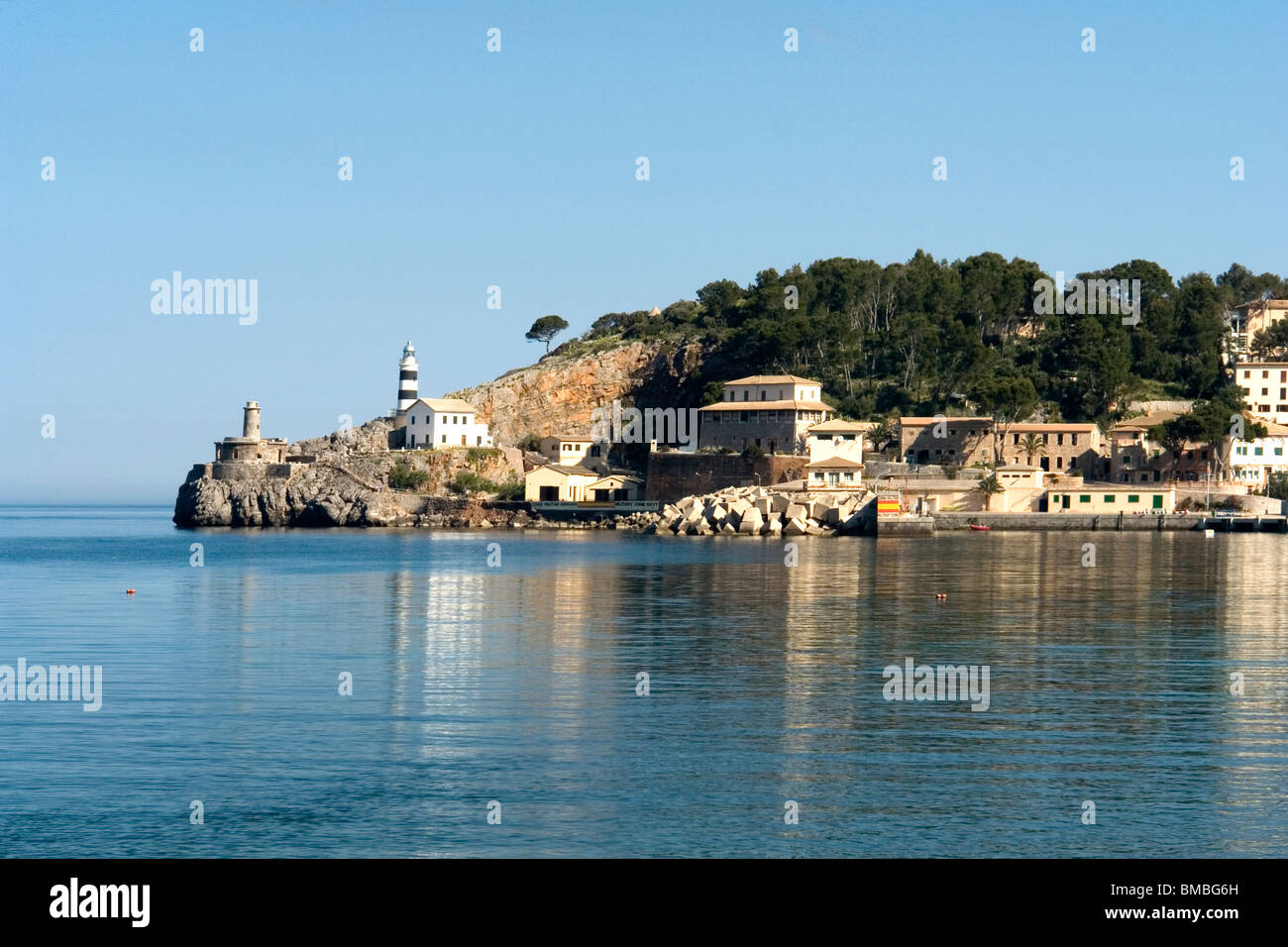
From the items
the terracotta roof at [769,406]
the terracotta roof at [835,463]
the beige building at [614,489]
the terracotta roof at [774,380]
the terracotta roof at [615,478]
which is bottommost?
the beige building at [614,489]

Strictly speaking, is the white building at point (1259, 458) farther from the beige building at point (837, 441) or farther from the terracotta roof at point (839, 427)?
the beige building at point (837, 441)

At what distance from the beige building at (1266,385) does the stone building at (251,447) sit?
74714 millimetres

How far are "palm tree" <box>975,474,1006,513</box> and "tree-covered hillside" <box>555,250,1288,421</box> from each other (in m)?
7.83

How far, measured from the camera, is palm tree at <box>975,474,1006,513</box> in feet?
314

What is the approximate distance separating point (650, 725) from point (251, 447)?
88.5 meters

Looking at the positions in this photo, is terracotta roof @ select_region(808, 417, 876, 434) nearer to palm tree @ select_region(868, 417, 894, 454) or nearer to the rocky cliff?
palm tree @ select_region(868, 417, 894, 454)

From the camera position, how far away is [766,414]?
4104 inches

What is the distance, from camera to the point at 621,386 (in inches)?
4764

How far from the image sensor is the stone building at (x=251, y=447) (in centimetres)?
10619

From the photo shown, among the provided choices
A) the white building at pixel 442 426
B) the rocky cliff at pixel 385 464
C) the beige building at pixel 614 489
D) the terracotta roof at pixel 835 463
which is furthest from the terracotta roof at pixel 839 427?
the white building at pixel 442 426

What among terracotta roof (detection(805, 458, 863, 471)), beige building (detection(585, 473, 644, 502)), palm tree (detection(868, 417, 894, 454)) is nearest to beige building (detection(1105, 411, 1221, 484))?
palm tree (detection(868, 417, 894, 454))

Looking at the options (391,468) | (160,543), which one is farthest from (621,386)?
(160,543)

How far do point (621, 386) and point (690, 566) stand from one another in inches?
2425

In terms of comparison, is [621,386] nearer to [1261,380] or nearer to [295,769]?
[1261,380]
